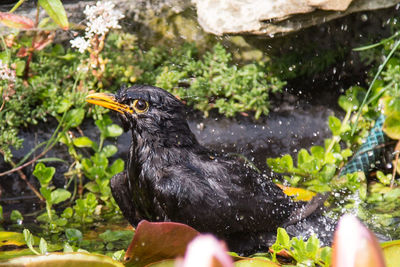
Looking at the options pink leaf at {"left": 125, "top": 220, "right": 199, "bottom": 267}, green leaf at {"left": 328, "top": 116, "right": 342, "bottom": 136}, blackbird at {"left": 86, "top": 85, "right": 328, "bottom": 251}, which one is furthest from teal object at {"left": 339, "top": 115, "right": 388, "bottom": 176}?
pink leaf at {"left": 125, "top": 220, "right": 199, "bottom": 267}

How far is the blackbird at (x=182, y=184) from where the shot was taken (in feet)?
9.73

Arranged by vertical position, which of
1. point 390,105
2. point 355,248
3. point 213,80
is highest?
point 355,248

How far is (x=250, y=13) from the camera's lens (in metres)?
4.65

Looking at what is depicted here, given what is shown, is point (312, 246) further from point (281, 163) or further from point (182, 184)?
point (281, 163)

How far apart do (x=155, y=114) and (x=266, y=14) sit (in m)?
1.80

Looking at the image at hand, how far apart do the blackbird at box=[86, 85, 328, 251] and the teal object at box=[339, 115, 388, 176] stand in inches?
46.7

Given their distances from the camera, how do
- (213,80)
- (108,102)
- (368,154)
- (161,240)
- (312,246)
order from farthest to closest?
(213,80) → (368,154) → (108,102) → (312,246) → (161,240)

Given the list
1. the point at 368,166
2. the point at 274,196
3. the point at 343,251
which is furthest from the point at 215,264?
the point at 368,166

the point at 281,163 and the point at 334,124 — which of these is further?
the point at 334,124

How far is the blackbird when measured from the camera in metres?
2.96

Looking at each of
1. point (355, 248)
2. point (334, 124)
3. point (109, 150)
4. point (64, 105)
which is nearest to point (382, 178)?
point (334, 124)

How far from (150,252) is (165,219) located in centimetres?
141

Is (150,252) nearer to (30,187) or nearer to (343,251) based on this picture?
(343,251)

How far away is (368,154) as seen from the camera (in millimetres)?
4445
